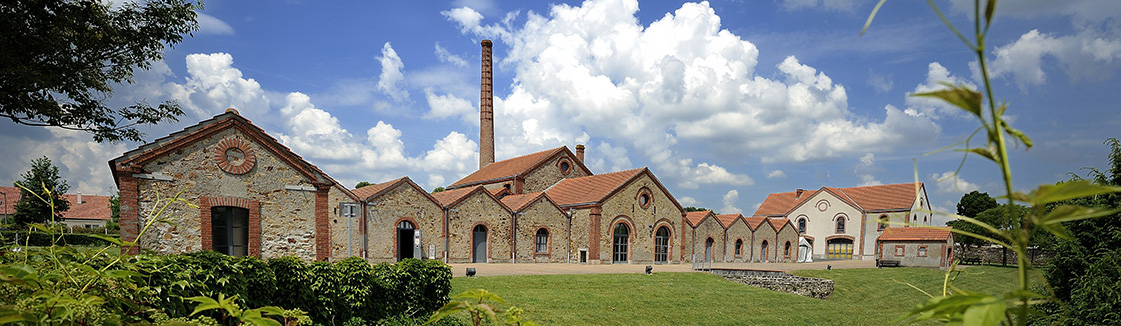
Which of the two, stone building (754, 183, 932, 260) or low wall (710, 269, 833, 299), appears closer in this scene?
low wall (710, 269, 833, 299)

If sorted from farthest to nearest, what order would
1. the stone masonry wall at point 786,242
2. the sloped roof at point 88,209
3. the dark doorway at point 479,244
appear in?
the sloped roof at point 88,209 → the stone masonry wall at point 786,242 → the dark doorway at point 479,244

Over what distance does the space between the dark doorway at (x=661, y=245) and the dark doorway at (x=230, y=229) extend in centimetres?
2449

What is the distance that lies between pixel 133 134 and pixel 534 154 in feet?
92.3

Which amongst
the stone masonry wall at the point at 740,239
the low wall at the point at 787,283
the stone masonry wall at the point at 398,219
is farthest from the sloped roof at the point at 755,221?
the stone masonry wall at the point at 398,219

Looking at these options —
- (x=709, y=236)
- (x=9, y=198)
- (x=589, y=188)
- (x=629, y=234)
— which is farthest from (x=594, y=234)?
(x=9, y=198)

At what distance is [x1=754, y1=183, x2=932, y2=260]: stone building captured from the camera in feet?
155

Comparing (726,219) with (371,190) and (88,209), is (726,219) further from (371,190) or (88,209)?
(88,209)

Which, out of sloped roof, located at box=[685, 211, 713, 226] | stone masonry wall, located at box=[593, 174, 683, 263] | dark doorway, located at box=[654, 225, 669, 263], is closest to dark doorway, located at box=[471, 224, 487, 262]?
stone masonry wall, located at box=[593, 174, 683, 263]

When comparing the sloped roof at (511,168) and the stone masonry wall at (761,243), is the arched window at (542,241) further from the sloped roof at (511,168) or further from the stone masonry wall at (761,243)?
the stone masonry wall at (761,243)

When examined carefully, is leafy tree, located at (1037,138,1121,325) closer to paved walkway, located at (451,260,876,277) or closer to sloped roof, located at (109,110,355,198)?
sloped roof, located at (109,110,355,198)

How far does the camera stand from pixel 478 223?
2953 centimetres

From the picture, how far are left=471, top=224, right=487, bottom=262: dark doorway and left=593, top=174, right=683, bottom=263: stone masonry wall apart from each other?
6513 mm

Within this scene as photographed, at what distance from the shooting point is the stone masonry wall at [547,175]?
3834cm

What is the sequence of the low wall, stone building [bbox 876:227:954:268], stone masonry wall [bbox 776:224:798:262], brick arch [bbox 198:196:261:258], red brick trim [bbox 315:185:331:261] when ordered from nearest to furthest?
brick arch [bbox 198:196:261:258]
red brick trim [bbox 315:185:331:261]
the low wall
stone building [bbox 876:227:954:268]
stone masonry wall [bbox 776:224:798:262]
